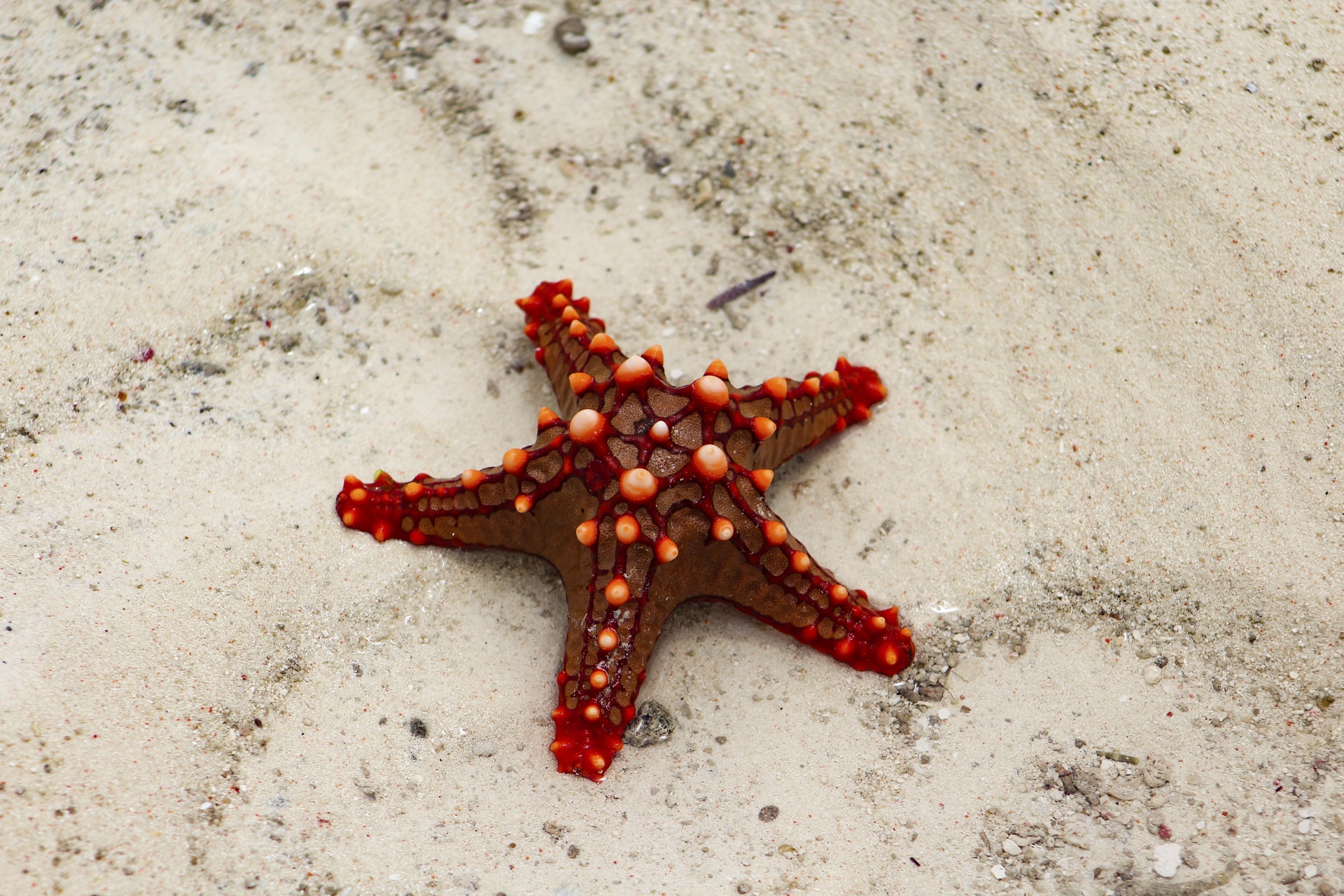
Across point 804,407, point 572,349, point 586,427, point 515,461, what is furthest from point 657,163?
point 515,461

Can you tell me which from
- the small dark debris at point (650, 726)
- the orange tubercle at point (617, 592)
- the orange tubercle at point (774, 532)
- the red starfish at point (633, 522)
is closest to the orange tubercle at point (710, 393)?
the red starfish at point (633, 522)

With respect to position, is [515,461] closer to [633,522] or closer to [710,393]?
[633,522]

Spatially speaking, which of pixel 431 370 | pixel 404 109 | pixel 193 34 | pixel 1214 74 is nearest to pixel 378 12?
pixel 404 109

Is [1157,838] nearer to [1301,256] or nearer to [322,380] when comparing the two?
[1301,256]

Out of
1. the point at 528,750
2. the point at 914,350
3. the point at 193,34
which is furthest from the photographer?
the point at 193,34

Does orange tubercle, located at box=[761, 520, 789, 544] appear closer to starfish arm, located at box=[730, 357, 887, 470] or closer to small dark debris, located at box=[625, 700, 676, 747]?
starfish arm, located at box=[730, 357, 887, 470]

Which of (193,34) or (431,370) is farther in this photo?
(193,34)

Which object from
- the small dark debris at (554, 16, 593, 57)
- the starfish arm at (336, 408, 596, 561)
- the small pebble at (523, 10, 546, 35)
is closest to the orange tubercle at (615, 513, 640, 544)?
the starfish arm at (336, 408, 596, 561)
